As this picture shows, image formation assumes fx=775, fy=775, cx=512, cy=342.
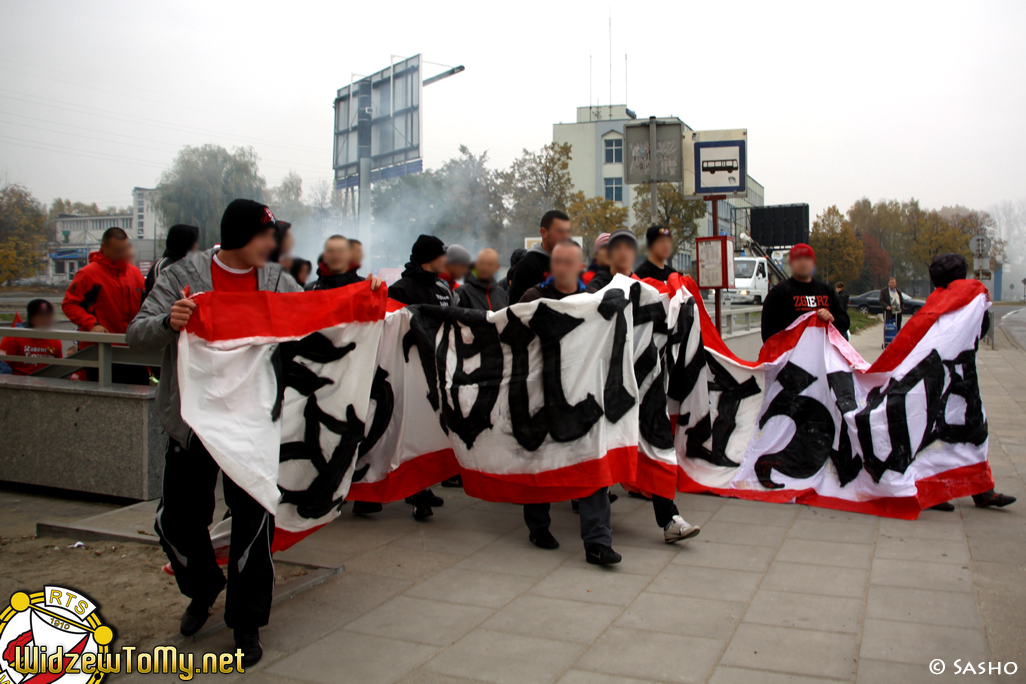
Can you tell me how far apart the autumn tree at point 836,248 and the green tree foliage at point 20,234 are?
5125cm

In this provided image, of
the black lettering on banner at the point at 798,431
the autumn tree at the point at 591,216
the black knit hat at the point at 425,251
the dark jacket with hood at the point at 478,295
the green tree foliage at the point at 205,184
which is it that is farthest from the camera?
the autumn tree at the point at 591,216

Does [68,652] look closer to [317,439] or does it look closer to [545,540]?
[317,439]

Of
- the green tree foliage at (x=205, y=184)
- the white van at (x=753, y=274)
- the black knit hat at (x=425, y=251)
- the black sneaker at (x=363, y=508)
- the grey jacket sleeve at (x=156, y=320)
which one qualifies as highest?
the green tree foliage at (x=205, y=184)

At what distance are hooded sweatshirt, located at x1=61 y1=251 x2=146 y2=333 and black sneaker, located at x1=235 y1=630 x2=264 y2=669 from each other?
4064 mm

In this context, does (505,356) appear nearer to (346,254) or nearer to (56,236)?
(346,254)

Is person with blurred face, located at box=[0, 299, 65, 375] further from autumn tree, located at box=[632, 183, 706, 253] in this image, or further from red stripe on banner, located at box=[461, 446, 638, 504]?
autumn tree, located at box=[632, 183, 706, 253]

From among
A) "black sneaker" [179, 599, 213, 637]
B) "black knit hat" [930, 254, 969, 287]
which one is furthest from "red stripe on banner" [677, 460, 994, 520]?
"black sneaker" [179, 599, 213, 637]

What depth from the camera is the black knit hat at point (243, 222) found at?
3.26 meters

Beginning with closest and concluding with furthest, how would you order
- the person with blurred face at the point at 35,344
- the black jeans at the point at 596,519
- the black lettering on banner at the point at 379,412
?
the black jeans at the point at 596,519 < the black lettering on banner at the point at 379,412 < the person with blurred face at the point at 35,344

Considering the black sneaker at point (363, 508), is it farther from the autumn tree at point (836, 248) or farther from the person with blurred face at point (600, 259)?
the autumn tree at point (836, 248)

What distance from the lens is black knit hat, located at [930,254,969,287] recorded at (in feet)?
19.5

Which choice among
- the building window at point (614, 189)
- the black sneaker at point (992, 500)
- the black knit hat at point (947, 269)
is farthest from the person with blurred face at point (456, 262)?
the building window at point (614, 189)

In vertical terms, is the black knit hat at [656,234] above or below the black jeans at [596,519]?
above

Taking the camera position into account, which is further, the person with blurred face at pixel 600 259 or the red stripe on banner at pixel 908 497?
the person with blurred face at pixel 600 259
